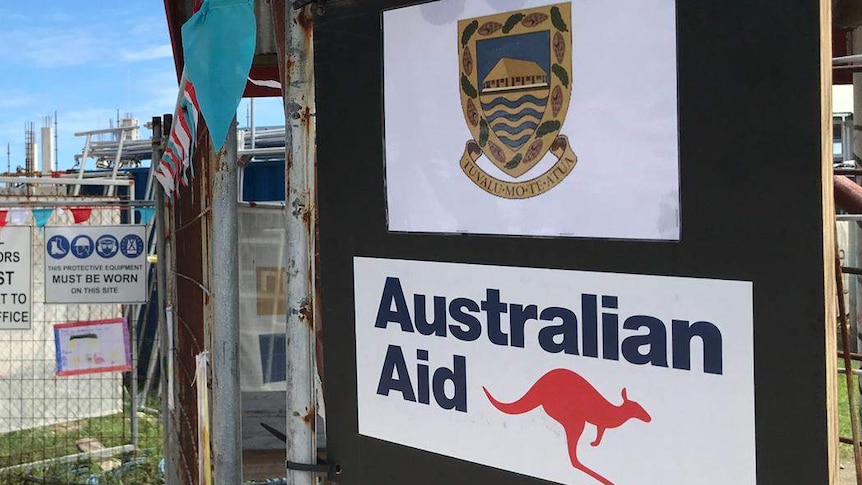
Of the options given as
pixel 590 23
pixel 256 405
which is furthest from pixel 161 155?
pixel 590 23

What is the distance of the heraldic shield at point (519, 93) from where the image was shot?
1.79m

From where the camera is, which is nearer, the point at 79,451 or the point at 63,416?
the point at 79,451

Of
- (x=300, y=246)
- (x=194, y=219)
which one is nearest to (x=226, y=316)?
(x=300, y=246)

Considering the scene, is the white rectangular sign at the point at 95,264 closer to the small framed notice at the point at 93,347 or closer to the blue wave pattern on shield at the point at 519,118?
the small framed notice at the point at 93,347

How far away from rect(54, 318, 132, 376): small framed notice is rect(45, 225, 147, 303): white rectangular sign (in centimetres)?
45

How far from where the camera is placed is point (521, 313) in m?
1.89

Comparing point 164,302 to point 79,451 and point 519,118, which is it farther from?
point 79,451

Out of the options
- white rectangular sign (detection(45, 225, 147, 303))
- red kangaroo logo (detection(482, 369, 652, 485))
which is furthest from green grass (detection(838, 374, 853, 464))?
white rectangular sign (detection(45, 225, 147, 303))

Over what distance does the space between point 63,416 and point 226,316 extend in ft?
24.5

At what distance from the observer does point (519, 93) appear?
183cm

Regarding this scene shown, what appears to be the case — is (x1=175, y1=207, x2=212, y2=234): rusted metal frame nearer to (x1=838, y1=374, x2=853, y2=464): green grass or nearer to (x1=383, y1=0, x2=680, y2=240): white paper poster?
(x1=383, y1=0, x2=680, y2=240): white paper poster

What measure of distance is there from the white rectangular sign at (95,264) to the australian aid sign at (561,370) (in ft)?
19.0

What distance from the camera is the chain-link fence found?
8242 millimetres

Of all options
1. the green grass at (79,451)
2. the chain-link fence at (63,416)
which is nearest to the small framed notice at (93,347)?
the chain-link fence at (63,416)
